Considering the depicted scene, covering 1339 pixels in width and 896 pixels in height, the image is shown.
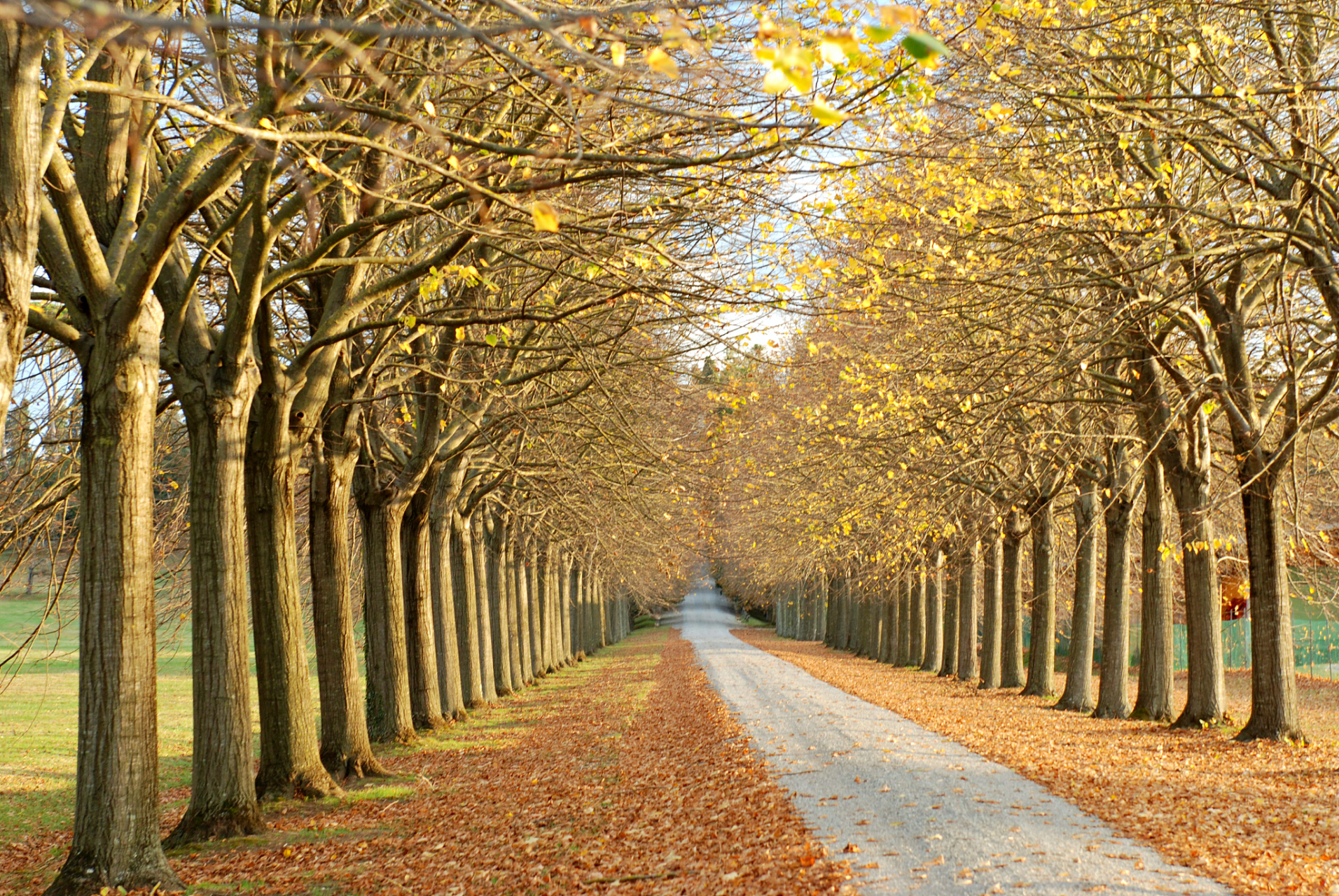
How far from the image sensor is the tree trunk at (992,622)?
73.8 feet

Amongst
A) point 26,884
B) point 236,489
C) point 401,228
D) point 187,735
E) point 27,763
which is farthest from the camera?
→ point 187,735

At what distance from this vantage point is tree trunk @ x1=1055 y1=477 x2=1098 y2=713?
17.3 meters

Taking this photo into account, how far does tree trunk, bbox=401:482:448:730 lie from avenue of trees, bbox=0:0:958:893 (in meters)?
0.29

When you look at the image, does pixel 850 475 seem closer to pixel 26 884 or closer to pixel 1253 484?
pixel 1253 484

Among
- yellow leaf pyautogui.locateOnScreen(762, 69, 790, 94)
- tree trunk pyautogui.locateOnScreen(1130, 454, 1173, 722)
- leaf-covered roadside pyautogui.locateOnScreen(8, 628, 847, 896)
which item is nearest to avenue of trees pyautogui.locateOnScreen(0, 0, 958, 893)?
yellow leaf pyautogui.locateOnScreen(762, 69, 790, 94)

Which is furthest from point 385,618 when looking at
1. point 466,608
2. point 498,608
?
point 498,608

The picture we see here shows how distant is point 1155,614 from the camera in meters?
14.5

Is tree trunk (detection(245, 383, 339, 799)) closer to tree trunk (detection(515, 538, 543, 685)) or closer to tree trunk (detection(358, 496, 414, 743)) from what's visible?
tree trunk (detection(358, 496, 414, 743))

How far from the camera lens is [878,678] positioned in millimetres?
25109

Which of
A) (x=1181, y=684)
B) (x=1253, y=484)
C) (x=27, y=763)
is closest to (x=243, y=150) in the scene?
(x=1253, y=484)

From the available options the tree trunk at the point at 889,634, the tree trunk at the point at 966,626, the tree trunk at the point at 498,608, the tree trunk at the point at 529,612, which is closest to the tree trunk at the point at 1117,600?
the tree trunk at the point at 966,626

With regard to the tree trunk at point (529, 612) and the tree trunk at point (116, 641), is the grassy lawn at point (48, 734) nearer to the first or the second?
the tree trunk at point (116, 641)

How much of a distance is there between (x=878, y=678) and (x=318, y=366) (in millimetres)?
18945

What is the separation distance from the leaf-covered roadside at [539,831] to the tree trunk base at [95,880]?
0.31 m
